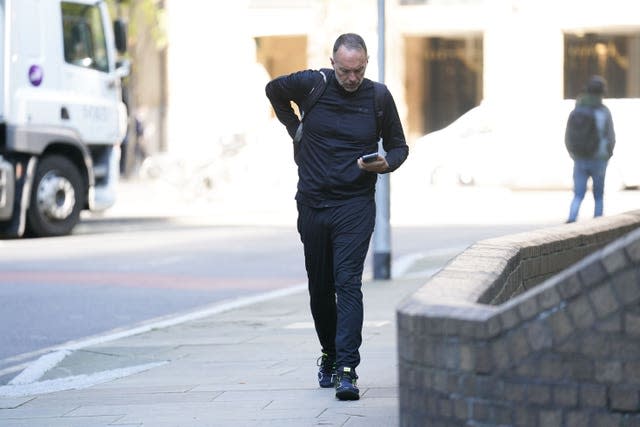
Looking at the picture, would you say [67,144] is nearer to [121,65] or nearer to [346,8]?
[121,65]

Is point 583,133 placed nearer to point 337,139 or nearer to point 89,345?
point 89,345

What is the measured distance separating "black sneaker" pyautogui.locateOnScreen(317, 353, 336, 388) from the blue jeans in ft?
37.3

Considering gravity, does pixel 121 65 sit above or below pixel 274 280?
above

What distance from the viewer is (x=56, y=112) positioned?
801 inches

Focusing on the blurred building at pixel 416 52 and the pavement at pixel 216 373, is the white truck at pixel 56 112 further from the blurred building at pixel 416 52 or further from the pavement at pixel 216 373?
the blurred building at pixel 416 52

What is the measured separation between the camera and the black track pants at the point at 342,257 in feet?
25.6

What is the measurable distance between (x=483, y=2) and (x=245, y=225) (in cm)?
1806

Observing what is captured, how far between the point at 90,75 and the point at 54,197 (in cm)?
169

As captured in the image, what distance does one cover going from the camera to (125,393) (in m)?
8.40

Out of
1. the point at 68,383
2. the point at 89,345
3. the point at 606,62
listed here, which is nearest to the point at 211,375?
the point at 68,383

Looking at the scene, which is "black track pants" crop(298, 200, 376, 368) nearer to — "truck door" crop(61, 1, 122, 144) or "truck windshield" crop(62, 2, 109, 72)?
"truck door" crop(61, 1, 122, 144)

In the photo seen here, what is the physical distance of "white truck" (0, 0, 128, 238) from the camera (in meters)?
19.7

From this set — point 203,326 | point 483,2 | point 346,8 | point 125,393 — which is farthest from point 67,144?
point 483,2

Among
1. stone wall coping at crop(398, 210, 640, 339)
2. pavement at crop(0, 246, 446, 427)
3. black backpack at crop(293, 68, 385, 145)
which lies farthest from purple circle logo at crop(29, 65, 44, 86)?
black backpack at crop(293, 68, 385, 145)
